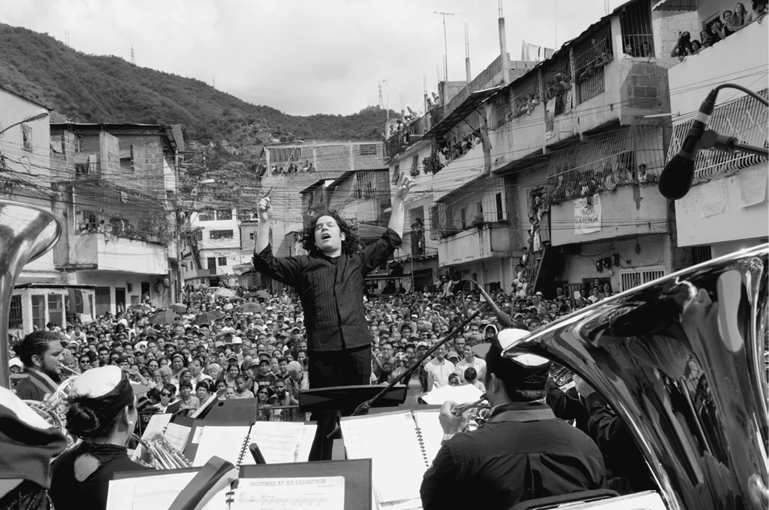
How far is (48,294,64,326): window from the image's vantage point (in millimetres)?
30531

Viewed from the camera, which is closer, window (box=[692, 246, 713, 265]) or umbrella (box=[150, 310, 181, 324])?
window (box=[692, 246, 713, 265])

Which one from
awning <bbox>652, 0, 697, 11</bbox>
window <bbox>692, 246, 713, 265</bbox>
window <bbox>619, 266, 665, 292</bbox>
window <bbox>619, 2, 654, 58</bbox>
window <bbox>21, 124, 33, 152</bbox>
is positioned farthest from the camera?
window <bbox>21, 124, 33, 152</bbox>

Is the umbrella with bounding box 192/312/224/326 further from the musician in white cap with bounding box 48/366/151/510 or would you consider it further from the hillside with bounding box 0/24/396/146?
the hillside with bounding box 0/24/396/146

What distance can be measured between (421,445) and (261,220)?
1990mm

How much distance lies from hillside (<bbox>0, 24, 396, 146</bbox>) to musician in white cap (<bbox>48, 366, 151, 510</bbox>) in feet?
268

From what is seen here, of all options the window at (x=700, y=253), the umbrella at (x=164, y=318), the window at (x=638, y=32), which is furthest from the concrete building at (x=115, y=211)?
the window at (x=700, y=253)

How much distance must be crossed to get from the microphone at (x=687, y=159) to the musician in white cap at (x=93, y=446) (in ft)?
12.5

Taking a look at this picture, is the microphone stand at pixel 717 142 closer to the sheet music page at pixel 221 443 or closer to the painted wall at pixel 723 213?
the sheet music page at pixel 221 443

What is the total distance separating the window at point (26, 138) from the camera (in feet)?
104

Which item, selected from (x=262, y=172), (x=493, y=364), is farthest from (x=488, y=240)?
(x=262, y=172)

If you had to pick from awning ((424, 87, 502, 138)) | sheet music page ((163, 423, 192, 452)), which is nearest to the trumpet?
sheet music page ((163, 423, 192, 452))

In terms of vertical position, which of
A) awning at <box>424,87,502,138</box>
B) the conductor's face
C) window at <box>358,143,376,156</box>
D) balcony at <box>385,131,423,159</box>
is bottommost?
the conductor's face

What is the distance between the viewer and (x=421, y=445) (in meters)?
4.28

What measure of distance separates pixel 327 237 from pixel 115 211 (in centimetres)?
4075
